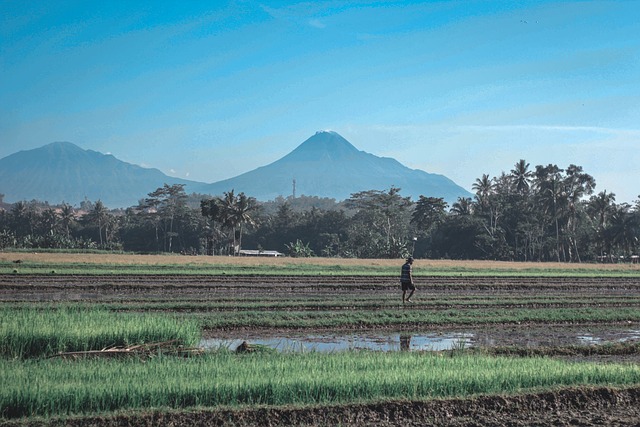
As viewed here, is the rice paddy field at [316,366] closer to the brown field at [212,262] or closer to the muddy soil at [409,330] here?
the muddy soil at [409,330]

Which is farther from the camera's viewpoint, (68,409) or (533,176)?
(533,176)

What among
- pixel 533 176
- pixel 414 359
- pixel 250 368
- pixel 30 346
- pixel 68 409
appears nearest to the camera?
pixel 68 409

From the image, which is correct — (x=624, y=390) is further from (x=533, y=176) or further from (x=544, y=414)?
(x=533, y=176)

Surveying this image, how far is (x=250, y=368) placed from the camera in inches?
413

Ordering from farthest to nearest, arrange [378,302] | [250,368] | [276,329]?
1. [378,302]
2. [276,329]
3. [250,368]

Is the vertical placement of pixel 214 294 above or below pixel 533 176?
below

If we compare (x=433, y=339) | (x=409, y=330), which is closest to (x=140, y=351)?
(x=433, y=339)

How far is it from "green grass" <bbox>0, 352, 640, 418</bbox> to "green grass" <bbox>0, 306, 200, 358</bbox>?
1.43m

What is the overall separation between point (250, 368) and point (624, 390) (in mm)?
5717

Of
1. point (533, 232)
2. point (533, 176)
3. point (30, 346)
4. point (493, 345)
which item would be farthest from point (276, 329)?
point (533, 176)

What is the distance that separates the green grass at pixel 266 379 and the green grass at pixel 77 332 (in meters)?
1.43

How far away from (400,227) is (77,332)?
318 feet

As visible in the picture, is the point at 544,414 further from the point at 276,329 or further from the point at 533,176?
the point at 533,176

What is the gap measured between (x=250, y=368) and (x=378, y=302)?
44.8 ft
